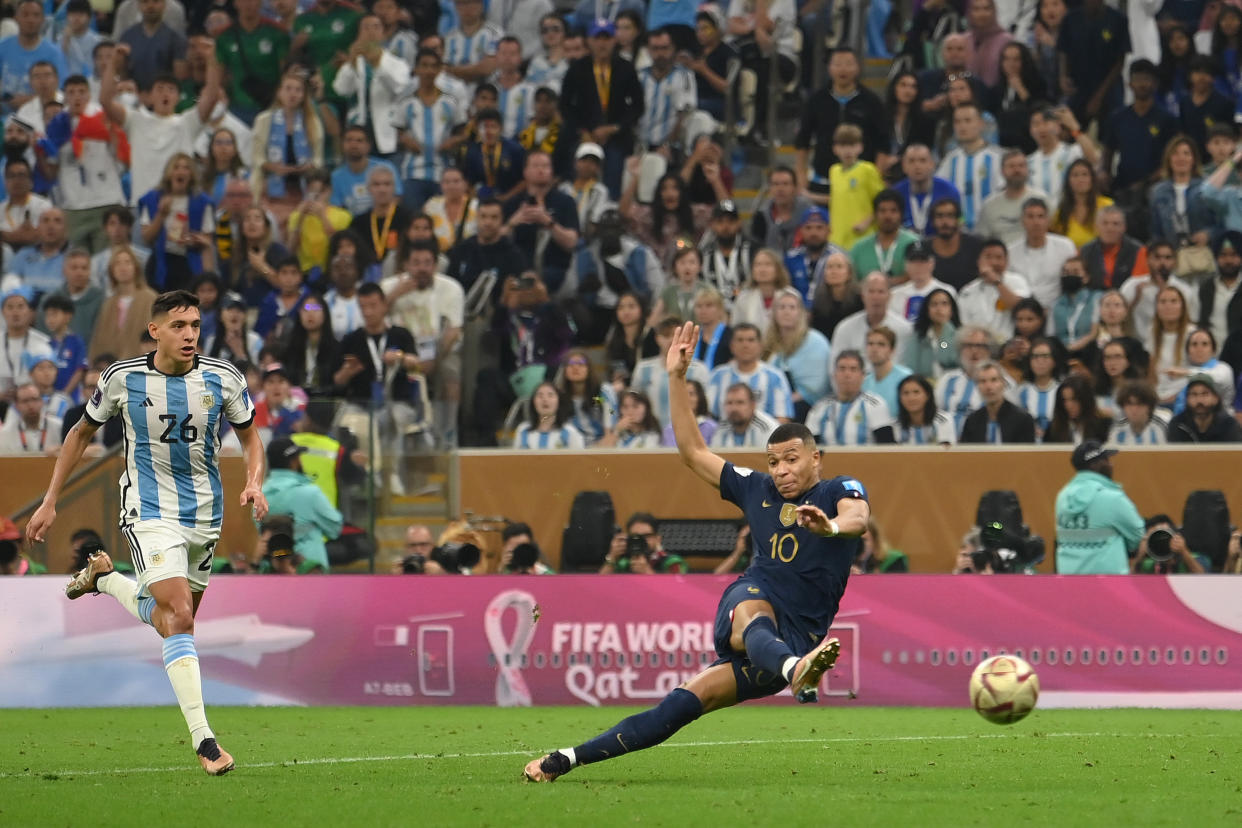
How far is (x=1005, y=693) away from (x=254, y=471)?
406cm

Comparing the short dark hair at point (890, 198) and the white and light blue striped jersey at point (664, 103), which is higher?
the white and light blue striped jersey at point (664, 103)

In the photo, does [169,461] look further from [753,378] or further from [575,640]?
[753,378]

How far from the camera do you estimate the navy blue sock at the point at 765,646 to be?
8.05 metres

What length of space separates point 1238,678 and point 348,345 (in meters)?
8.59

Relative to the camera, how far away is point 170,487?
959 centimetres

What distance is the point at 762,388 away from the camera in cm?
1650

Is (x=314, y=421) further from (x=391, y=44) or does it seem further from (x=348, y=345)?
(x=391, y=44)

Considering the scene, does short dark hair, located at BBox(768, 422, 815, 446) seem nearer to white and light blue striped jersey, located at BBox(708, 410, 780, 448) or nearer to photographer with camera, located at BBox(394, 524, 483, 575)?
photographer with camera, located at BBox(394, 524, 483, 575)

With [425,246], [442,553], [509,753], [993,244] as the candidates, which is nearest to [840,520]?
[509,753]

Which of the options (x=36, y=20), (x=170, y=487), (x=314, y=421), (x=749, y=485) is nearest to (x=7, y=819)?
(x=170, y=487)

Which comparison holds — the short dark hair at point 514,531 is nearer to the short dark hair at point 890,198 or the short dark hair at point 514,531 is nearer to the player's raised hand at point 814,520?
the short dark hair at point 890,198

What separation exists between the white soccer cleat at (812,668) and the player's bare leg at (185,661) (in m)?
3.05

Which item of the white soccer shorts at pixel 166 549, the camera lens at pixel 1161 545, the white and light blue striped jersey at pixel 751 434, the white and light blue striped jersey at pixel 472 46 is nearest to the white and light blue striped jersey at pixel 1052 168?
the white and light blue striped jersey at pixel 751 434

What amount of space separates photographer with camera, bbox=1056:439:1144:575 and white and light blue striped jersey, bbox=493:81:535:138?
8370 millimetres
